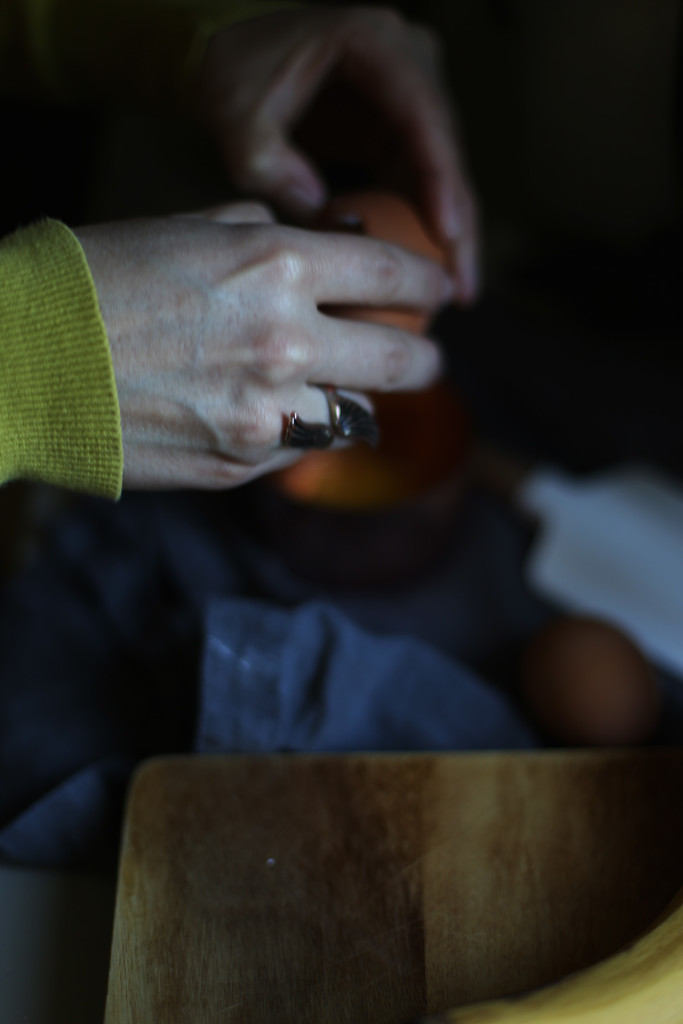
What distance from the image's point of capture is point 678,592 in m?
0.86

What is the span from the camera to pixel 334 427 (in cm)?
58

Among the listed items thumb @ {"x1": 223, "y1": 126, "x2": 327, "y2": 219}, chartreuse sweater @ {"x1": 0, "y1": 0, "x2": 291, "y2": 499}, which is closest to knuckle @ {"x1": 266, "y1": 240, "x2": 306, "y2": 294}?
chartreuse sweater @ {"x1": 0, "y1": 0, "x2": 291, "y2": 499}

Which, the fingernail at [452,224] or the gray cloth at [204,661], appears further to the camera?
the fingernail at [452,224]

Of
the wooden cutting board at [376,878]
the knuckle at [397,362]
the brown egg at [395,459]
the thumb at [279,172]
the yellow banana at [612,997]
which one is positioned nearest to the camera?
the yellow banana at [612,997]

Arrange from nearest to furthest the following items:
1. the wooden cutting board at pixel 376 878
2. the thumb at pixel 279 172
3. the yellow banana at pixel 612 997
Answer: the yellow banana at pixel 612 997 → the wooden cutting board at pixel 376 878 → the thumb at pixel 279 172

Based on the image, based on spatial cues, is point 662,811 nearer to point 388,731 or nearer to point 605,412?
point 388,731

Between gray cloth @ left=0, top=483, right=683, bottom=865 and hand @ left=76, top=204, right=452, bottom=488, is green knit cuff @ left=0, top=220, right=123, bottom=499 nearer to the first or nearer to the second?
hand @ left=76, top=204, right=452, bottom=488

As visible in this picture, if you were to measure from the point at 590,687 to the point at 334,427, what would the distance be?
1.01 ft

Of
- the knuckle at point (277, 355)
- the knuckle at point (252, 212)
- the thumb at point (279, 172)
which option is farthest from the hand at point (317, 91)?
the knuckle at point (277, 355)

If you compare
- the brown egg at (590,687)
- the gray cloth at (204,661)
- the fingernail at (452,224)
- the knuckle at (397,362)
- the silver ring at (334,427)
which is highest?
the fingernail at (452,224)

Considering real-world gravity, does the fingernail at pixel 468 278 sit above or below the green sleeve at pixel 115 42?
below

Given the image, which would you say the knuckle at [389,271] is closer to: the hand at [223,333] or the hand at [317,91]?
the hand at [223,333]

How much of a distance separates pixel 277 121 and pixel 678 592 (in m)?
0.59

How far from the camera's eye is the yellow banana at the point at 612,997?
0.38 m
